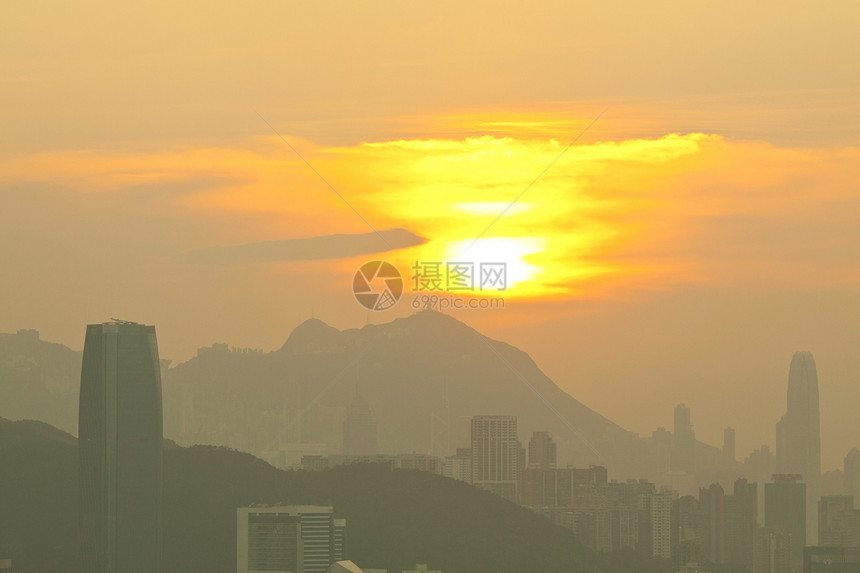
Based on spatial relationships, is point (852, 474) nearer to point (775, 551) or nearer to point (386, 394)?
point (775, 551)

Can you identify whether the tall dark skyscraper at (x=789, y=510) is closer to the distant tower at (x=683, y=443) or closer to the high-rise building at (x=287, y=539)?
the distant tower at (x=683, y=443)

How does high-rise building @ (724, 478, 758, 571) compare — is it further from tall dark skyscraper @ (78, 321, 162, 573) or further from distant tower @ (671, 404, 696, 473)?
tall dark skyscraper @ (78, 321, 162, 573)

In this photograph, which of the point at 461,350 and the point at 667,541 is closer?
the point at 461,350

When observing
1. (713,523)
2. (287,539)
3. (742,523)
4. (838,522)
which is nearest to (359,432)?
(287,539)

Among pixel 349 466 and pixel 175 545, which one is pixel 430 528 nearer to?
pixel 349 466

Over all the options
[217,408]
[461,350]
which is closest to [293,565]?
[217,408]
